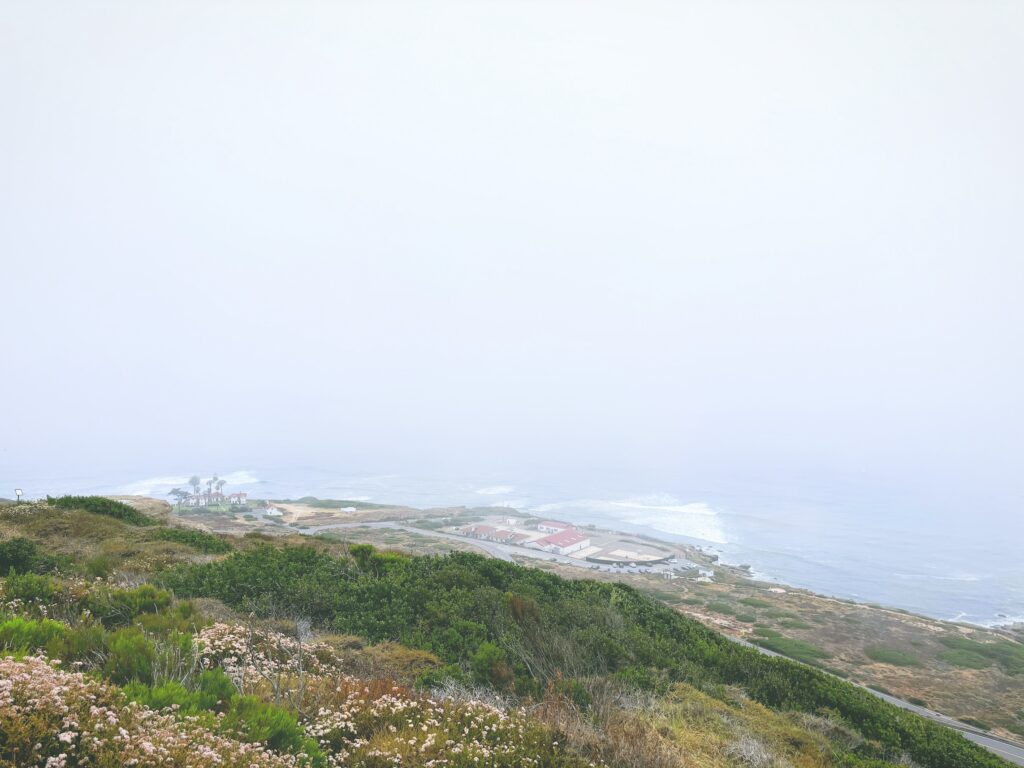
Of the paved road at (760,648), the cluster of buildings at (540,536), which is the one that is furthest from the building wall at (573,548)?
the paved road at (760,648)

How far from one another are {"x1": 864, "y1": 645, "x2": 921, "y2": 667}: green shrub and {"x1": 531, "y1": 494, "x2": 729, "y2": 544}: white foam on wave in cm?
5598

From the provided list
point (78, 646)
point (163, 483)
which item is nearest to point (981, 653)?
point (78, 646)

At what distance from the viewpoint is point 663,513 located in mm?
117062

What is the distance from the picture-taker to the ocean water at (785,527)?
70000mm

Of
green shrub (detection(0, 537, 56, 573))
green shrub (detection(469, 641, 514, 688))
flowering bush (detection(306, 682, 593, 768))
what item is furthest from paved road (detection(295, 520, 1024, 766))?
flowering bush (detection(306, 682, 593, 768))

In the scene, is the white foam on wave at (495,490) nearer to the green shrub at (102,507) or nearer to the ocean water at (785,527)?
the ocean water at (785,527)

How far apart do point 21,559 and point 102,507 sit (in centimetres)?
1171

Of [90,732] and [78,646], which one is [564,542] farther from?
[90,732]

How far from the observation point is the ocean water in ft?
230

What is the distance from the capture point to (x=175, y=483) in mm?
131625

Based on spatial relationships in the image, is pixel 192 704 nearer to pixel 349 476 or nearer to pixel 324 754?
pixel 324 754

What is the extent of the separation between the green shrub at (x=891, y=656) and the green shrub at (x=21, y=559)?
49.8 metres

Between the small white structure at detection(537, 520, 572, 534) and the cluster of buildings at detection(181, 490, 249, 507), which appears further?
the cluster of buildings at detection(181, 490, 249, 507)

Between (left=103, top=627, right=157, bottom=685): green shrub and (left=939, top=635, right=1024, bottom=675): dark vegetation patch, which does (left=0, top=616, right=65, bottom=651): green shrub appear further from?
(left=939, top=635, right=1024, bottom=675): dark vegetation patch
